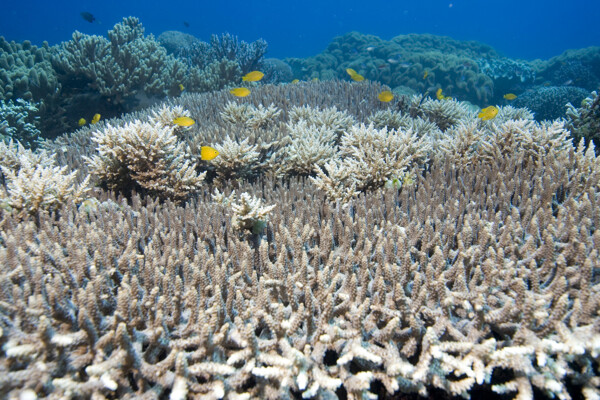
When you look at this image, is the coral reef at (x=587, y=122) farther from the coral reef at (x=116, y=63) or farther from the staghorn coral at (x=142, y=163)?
the coral reef at (x=116, y=63)

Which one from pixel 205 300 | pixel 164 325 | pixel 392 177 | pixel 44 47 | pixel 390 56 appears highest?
pixel 390 56

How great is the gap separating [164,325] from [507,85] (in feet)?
82.0

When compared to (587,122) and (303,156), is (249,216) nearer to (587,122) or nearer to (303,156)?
(303,156)

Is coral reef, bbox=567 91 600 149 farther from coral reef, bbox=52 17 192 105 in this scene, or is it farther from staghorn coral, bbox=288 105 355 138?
coral reef, bbox=52 17 192 105

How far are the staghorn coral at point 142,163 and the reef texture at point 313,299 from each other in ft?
1.20

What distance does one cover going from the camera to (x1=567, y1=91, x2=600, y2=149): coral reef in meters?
5.24

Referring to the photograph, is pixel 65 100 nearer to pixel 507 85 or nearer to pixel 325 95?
pixel 325 95

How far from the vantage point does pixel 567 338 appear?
174 centimetres

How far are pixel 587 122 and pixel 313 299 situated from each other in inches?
249

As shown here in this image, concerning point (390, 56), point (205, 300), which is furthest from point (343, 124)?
point (390, 56)

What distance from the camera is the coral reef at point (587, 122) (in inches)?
206

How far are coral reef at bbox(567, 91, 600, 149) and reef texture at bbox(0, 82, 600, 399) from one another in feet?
→ 8.22

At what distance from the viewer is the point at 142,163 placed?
3707 millimetres

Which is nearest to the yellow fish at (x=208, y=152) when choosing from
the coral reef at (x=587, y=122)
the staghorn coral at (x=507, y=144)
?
the staghorn coral at (x=507, y=144)
